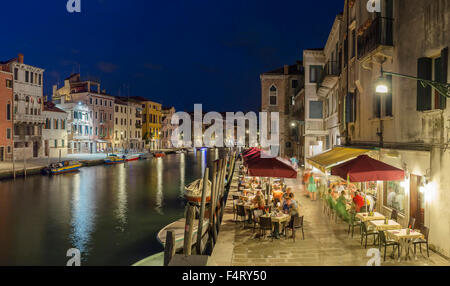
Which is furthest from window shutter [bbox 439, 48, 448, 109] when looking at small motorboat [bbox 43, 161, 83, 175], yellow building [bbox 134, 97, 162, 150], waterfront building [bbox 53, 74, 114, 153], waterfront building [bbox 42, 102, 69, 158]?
yellow building [bbox 134, 97, 162, 150]

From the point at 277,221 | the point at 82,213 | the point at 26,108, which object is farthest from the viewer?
the point at 26,108

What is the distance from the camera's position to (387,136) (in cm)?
1152

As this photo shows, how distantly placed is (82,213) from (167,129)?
81142 mm

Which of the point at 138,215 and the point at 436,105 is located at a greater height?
the point at 436,105

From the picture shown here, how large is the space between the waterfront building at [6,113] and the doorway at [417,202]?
4503cm

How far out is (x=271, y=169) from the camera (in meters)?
11.4

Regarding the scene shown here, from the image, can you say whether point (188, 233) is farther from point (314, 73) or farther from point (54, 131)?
point (54, 131)

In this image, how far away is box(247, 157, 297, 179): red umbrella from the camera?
11.3 metres

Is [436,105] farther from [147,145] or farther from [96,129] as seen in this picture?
[147,145]

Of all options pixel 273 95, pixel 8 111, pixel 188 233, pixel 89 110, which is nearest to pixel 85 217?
pixel 188 233

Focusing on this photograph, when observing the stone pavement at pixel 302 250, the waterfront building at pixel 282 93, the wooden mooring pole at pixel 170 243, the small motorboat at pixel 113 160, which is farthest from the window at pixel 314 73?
the small motorboat at pixel 113 160

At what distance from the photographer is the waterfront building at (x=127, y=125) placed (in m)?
73.8
